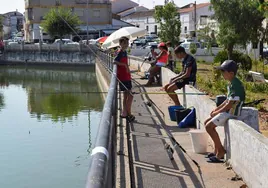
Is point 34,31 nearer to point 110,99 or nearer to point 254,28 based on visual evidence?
point 254,28

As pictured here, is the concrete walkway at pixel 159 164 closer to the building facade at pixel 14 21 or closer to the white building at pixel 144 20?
the white building at pixel 144 20

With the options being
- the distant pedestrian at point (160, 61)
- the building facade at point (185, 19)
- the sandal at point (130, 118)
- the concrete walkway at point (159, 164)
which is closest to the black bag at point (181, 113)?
the concrete walkway at point (159, 164)

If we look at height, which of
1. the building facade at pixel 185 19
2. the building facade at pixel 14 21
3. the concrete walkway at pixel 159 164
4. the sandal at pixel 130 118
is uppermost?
the building facade at pixel 14 21

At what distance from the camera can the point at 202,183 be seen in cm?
705

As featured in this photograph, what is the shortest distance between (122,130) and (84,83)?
32.5m

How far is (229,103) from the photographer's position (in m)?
7.65

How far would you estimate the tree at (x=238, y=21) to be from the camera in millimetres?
24453

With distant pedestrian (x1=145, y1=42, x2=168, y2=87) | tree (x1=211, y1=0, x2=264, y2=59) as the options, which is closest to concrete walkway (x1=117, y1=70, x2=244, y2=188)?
distant pedestrian (x1=145, y1=42, x2=168, y2=87)

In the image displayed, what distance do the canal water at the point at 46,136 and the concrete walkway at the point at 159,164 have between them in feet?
3.04

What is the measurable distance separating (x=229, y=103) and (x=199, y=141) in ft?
3.95

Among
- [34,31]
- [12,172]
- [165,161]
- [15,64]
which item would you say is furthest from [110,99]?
[34,31]

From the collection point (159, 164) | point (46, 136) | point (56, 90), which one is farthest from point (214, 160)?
point (56, 90)

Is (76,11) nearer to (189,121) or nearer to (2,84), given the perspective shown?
(2,84)

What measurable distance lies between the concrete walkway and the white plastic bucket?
5.0 inches
